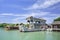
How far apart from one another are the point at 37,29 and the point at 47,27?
779mm

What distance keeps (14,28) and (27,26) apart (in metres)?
1.97

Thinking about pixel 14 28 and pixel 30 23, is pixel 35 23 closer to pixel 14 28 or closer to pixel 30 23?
pixel 30 23

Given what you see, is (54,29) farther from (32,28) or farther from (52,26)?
(32,28)

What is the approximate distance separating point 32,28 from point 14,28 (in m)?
2.52

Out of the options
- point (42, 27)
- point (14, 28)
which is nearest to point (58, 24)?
point (42, 27)

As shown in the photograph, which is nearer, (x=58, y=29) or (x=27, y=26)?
(x=58, y=29)

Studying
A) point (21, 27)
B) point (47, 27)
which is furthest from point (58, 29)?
point (21, 27)

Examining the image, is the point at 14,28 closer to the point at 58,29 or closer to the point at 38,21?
the point at 38,21

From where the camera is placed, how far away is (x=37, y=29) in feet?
38.4

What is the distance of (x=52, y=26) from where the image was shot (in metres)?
11.4

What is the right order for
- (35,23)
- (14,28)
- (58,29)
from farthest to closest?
(14,28)
(35,23)
(58,29)

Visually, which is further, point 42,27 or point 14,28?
point 14,28

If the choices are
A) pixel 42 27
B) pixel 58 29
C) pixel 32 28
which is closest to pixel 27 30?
pixel 32 28

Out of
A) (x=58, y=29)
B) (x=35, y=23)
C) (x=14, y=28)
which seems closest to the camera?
(x=58, y=29)
